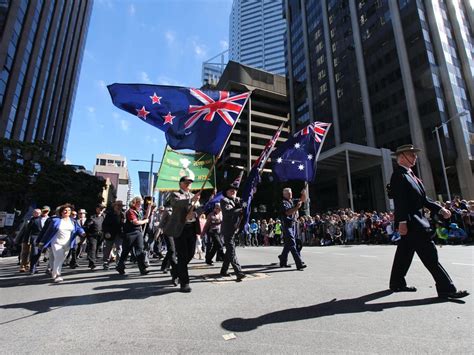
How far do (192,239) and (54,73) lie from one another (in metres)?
55.7

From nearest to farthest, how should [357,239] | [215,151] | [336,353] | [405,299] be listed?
[336,353]
[405,299]
[215,151]
[357,239]

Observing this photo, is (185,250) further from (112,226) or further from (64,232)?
(112,226)

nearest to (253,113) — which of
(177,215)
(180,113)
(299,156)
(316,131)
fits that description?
(316,131)

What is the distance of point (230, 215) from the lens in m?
6.44

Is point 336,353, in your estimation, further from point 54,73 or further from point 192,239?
point 54,73

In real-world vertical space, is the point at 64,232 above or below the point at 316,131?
below

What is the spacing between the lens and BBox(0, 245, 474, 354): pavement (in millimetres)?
2801

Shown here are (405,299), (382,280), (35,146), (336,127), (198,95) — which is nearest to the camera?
(405,299)

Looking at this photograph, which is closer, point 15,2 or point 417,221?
point 417,221

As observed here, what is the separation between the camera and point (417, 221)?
4.16 metres

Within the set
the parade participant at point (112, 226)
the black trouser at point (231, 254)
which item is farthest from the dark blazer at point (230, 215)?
the parade participant at point (112, 226)

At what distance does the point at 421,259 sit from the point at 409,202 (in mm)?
759

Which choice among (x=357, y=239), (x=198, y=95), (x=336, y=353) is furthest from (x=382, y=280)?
(x=357, y=239)

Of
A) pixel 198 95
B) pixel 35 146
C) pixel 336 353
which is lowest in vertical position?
pixel 336 353
